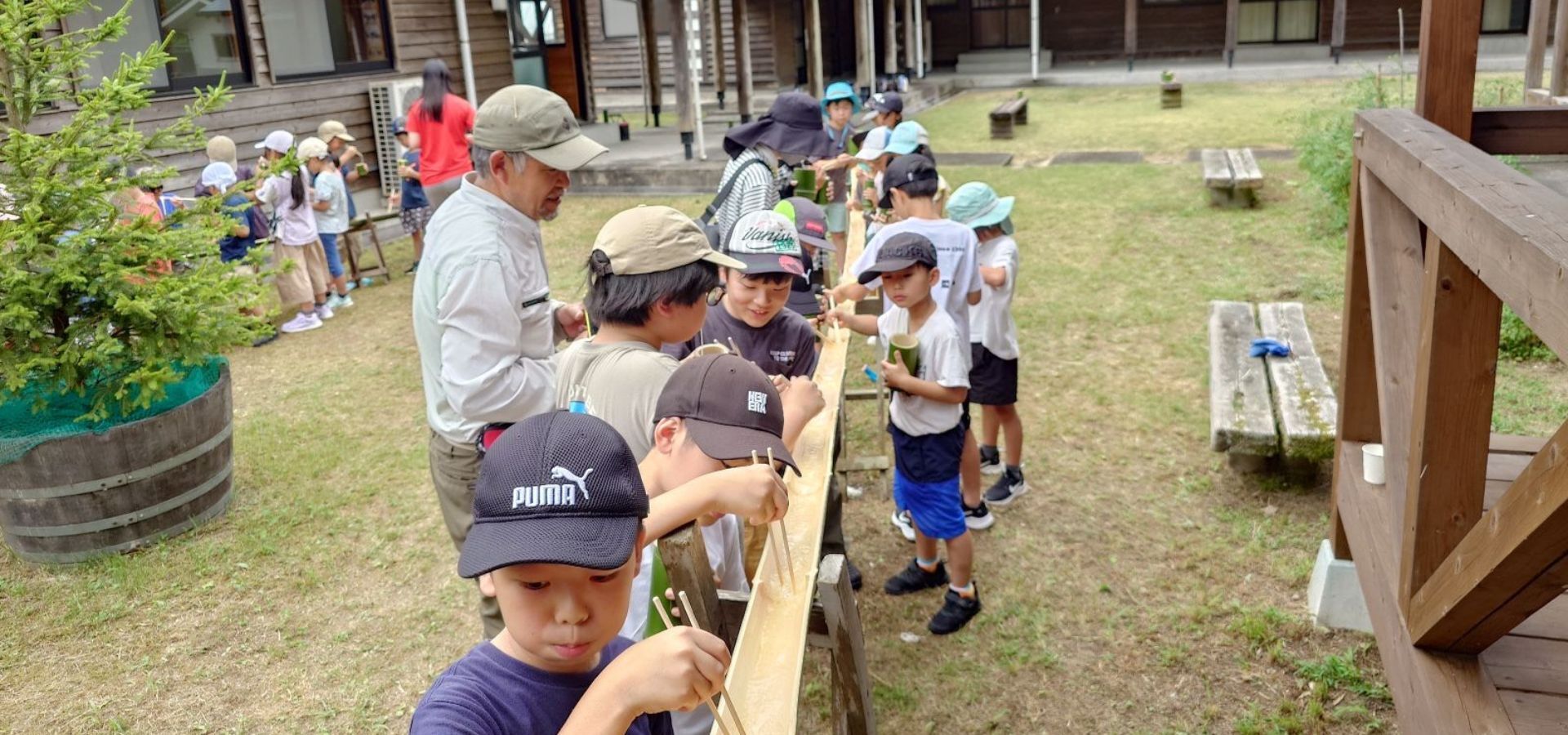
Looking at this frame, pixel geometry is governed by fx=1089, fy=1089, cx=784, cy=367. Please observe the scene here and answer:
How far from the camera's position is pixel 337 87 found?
463 inches

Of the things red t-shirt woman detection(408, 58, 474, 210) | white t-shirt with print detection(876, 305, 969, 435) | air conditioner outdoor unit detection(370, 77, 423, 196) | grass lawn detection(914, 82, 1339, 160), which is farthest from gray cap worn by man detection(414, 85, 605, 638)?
grass lawn detection(914, 82, 1339, 160)

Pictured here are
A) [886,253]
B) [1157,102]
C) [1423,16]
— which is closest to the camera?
[1423,16]

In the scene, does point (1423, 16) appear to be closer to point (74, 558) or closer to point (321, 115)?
point (74, 558)

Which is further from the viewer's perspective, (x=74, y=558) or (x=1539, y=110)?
(x=74, y=558)

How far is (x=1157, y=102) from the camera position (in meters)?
20.4

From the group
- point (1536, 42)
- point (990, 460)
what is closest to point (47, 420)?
point (990, 460)

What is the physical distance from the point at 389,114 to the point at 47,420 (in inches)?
311

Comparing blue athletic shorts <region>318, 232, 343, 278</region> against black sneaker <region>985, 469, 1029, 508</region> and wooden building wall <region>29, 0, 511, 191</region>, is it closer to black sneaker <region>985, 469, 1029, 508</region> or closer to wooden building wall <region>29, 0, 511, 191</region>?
wooden building wall <region>29, 0, 511, 191</region>

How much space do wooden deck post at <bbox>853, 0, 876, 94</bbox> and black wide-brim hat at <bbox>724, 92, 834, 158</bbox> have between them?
15.4 metres

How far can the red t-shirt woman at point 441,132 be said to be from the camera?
9039 millimetres

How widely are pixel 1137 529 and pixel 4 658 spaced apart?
4.70 metres

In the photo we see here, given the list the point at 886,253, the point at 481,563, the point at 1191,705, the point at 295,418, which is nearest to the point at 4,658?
the point at 295,418

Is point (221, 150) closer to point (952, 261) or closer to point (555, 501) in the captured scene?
point (952, 261)

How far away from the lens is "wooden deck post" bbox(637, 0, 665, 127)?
54.3 feet
